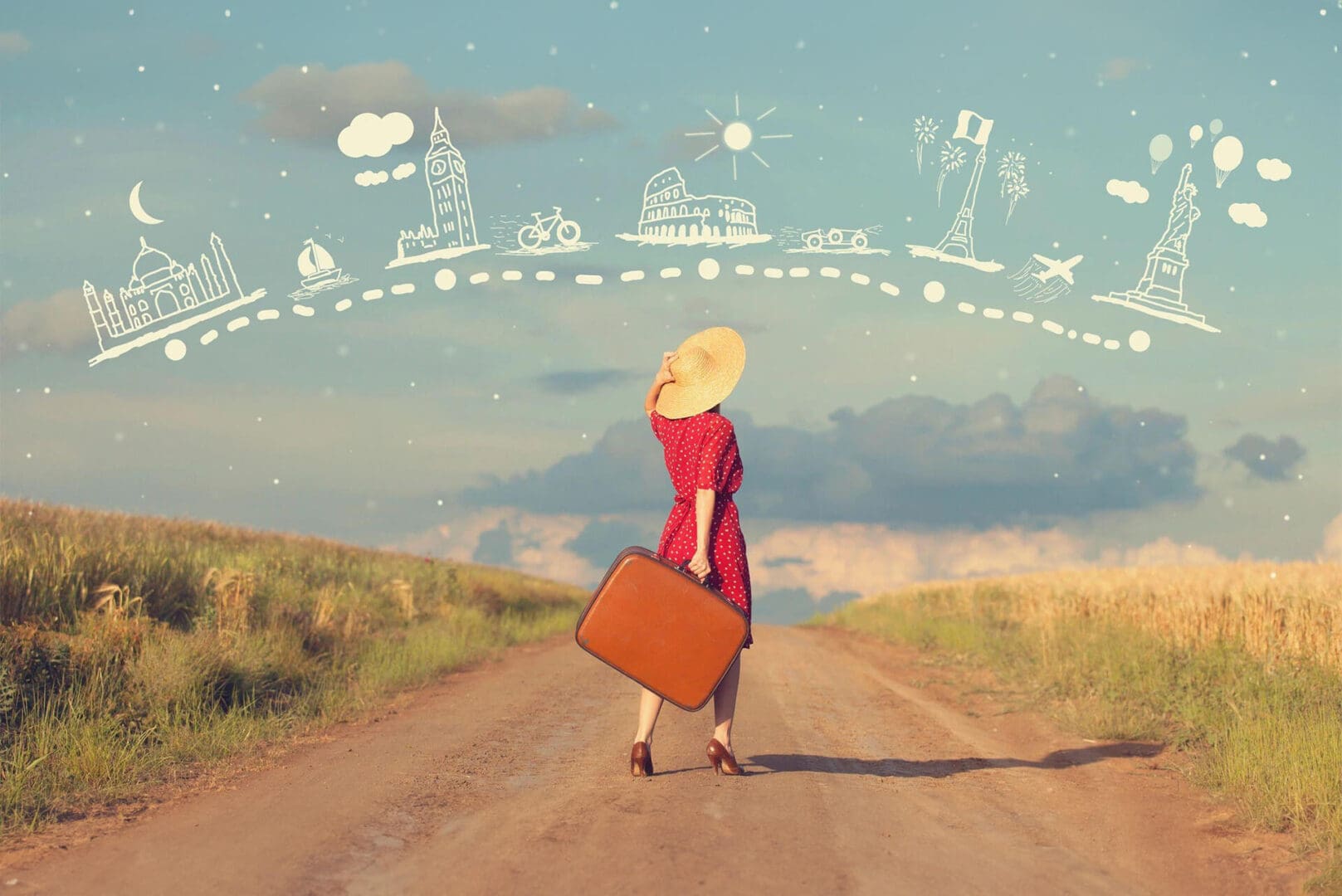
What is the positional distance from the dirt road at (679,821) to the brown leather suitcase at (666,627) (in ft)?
2.33

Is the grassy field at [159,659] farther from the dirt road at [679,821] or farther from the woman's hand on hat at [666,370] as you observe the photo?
the woman's hand on hat at [666,370]

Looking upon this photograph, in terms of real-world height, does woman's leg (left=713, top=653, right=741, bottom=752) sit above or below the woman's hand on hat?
below

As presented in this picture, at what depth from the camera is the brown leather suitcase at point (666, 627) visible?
7742mm

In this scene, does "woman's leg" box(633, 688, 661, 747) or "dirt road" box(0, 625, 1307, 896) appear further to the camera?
"woman's leg" box(633, 688, 661, 747)

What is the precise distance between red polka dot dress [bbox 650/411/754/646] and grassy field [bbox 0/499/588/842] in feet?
13.3

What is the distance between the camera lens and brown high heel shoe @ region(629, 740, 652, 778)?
26.5ft

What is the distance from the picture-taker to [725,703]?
26.6ft

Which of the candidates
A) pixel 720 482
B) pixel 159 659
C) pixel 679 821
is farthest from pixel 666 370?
pixel 159 659

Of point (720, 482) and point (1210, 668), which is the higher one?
point (720, 482)

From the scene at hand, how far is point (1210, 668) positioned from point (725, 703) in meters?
7.71

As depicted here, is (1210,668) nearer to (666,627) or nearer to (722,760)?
(722,760)

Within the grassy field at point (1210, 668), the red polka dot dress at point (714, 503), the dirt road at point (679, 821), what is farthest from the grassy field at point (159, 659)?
the grassy field at point (1210, 668)

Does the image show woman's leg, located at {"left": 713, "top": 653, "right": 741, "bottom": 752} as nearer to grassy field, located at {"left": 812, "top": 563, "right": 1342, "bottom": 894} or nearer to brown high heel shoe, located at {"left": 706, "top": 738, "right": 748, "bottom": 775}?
brown high heel shoe, located at {"left": 706, "top": 738, "right": 748, "bottom": 775}

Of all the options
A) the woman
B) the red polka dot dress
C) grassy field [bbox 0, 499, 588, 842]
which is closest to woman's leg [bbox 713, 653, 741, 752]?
the woman
